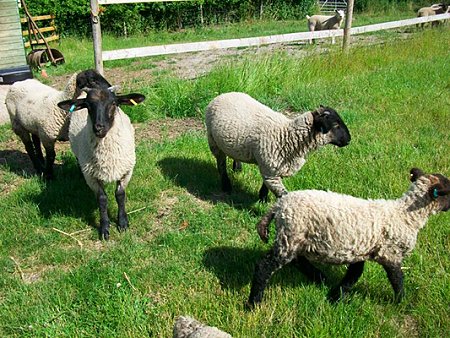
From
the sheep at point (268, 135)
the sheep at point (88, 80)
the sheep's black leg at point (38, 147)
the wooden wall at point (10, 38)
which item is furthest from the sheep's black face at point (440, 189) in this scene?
the wooden wall at point (10, 38)

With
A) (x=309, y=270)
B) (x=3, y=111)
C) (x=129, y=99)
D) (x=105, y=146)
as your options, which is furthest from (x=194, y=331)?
(x=3, y=111)

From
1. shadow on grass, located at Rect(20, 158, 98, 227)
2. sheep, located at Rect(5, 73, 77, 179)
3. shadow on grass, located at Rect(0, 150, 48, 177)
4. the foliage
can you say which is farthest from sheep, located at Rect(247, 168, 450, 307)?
the foliage

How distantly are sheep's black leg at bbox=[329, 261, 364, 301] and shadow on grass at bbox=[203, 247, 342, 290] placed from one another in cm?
19

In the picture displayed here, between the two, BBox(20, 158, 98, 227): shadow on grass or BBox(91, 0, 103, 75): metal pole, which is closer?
BBox(20, 158, 98, 227): shadow on grass

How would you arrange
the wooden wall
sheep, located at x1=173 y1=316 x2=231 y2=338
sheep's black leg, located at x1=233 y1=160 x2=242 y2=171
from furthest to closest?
1. the wooden wall
2. sheep's black leg, located at x1=233 y1=160 x2=242 y2=171
3. sheep, located at x1=173 y1=316 x2=231 y2=338

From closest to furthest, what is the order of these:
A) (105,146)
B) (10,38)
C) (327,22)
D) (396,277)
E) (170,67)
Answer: (396,277) < (105,146) < (10,38) < (170,67) < (327,22)

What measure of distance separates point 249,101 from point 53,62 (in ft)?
31.6

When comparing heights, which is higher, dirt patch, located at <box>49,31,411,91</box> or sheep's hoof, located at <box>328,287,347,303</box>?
dirt patch, located at <box>49,31,411,91</box>

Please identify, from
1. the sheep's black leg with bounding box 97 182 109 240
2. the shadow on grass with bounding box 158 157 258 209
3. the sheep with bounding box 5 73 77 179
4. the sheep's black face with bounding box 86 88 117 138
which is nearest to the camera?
the sheep's black face with bounding box 86 88 117 138

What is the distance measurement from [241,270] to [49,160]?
3273mm

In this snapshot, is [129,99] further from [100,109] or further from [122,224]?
[122,224]

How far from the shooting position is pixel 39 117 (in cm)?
571

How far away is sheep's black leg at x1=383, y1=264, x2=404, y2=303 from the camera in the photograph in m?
3.27

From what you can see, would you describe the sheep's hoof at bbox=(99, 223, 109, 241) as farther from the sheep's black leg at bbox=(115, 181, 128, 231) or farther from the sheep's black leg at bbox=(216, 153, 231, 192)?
the sheep's black leg at bbox=(216, 153, 231, 192)
